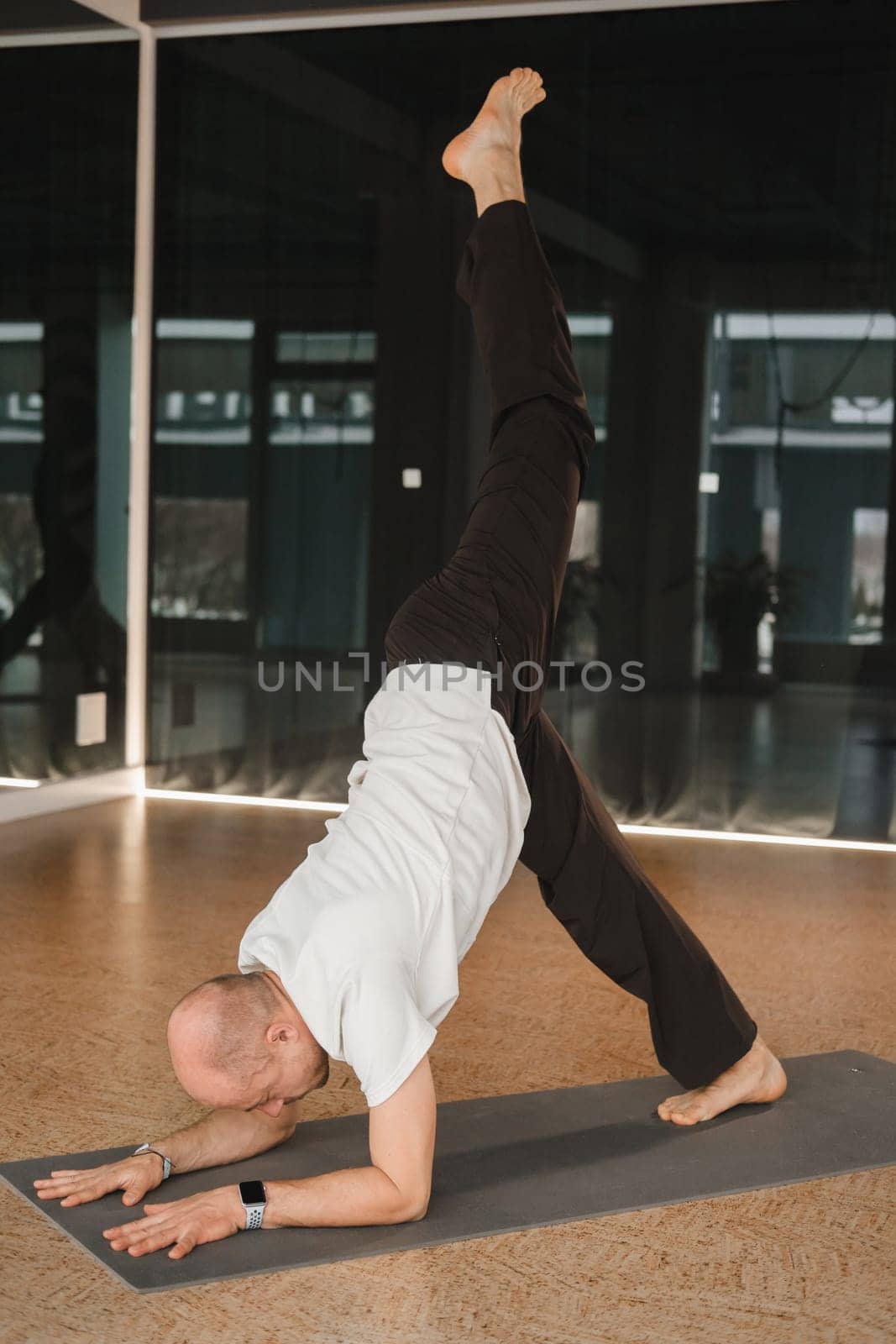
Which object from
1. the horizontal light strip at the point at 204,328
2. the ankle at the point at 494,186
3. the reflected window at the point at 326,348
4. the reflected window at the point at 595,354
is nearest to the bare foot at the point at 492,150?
the ankle at the point at 494,186

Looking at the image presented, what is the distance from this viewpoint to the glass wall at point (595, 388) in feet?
15.6

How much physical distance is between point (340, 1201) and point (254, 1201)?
4.5 inches

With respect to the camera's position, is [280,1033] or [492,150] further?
[492,150]

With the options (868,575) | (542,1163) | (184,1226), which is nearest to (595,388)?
(868,575)

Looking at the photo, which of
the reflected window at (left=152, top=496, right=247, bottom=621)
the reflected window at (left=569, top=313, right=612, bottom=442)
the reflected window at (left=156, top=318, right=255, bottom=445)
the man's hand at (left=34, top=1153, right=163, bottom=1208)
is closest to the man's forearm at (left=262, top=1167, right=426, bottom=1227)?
the man's hand at (left=34, top=1153, right=163, bottom=1208)

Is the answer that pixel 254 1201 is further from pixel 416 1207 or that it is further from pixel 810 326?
pixel 810 326

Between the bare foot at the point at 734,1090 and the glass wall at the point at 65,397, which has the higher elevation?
the glass wall at the point at 65,397

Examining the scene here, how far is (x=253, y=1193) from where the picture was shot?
1.78 meters

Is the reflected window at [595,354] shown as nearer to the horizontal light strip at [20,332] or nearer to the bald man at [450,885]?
the horizontal light strip at [20,332]

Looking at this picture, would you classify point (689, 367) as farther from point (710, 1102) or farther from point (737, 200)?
point (710, 1102)

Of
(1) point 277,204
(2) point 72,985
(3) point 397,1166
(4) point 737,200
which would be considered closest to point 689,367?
(4) point 737,200

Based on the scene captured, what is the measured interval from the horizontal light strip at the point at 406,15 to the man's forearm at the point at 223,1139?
4.03 metres

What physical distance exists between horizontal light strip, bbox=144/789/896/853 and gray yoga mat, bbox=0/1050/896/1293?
7.85ft

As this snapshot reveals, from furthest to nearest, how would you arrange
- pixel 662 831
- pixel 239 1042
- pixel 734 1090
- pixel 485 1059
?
pixel 662 831 < pixel 485 1059 < pixel 734 1090 < pixel 239 1042
